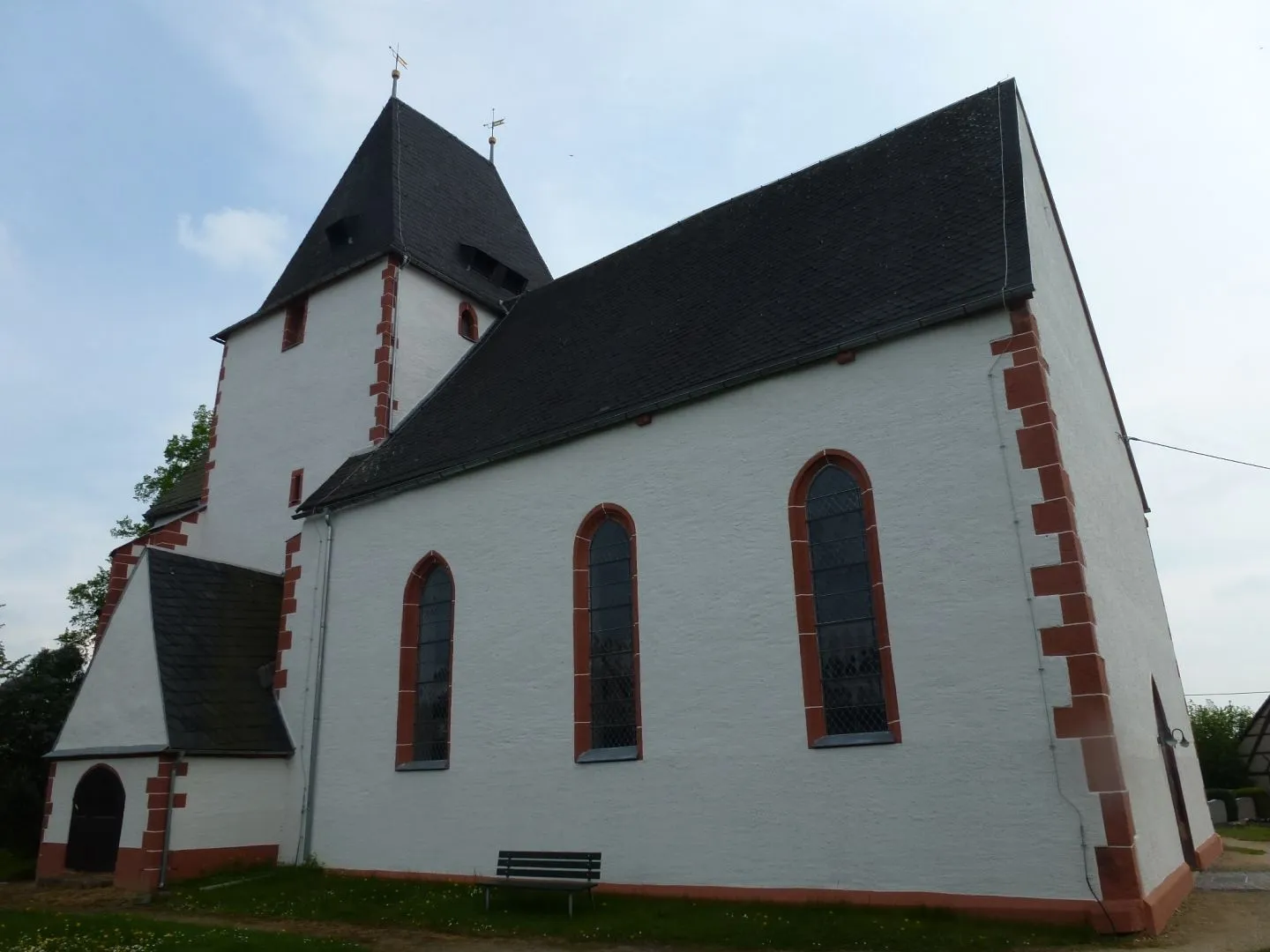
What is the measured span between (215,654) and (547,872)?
730cm

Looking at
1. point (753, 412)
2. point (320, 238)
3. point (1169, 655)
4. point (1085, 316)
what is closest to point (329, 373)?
point (320, 238)

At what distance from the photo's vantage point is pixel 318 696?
14.7 meters

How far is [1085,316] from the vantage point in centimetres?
1448

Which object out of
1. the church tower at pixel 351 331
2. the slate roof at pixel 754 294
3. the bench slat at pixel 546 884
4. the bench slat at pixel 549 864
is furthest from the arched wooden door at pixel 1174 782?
the church tower at pixel 351 331

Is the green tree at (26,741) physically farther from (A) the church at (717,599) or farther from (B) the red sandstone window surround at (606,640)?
(B) the red sandstone window surround at (606,640)

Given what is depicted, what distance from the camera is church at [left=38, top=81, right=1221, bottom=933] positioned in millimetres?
8875

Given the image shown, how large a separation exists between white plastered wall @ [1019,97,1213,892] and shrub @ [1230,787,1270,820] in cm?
1476

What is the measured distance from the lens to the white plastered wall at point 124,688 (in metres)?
13.7

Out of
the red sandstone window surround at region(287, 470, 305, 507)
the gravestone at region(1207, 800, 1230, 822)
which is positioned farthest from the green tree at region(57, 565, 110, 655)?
the gravestone at region(1207, 800, 1230, 822)

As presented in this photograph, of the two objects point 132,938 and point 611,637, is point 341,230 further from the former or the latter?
point 132,938

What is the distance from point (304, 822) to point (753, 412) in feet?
30.1

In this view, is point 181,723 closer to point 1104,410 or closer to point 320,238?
point 320,238

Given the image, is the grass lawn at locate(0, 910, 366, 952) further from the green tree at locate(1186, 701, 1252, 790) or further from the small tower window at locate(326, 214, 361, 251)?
the green tree at locate(1186, 701, 1252, 790)

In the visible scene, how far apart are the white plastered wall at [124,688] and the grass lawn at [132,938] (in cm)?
310
